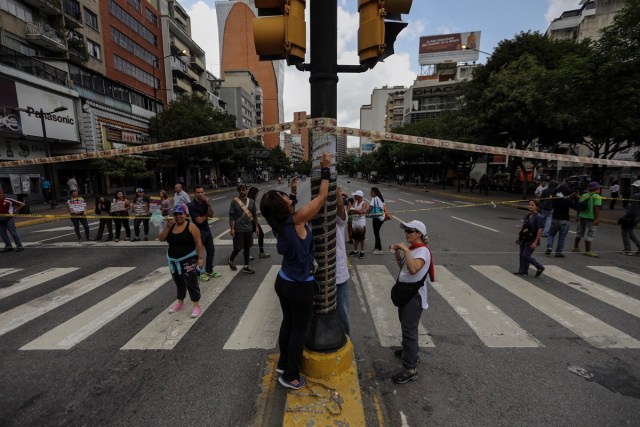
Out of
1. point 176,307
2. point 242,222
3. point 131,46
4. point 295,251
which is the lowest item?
point 176,307

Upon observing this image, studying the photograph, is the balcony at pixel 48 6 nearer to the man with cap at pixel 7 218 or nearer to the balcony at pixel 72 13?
the balcony at pixel 72 13

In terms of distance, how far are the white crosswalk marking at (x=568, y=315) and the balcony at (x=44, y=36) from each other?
33209 mm

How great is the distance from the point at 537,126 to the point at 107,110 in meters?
34.9

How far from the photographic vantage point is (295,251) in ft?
Result: 9.28

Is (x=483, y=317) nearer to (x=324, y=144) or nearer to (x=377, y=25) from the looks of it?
(x=324, y=144)

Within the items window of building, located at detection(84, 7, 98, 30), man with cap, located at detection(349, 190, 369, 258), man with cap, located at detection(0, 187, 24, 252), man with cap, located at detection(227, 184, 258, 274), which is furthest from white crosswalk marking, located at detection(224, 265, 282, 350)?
window of building, located at detection(84, 7, 98, 30)

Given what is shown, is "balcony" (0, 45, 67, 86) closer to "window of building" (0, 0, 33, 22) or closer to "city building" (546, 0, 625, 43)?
"window of building" (0, 0, 33, 22)

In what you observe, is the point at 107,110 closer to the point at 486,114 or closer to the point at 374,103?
the point at 486,114

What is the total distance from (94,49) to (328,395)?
39331mm

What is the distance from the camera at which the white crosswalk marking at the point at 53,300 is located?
496cm

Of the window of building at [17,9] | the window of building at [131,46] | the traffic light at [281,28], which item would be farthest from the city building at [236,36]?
the traffic light at [281,28]

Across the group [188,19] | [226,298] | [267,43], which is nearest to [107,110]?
[226,298]

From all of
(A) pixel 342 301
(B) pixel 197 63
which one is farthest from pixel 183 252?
(B) pixel 197 63

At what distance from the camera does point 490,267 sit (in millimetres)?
7465
